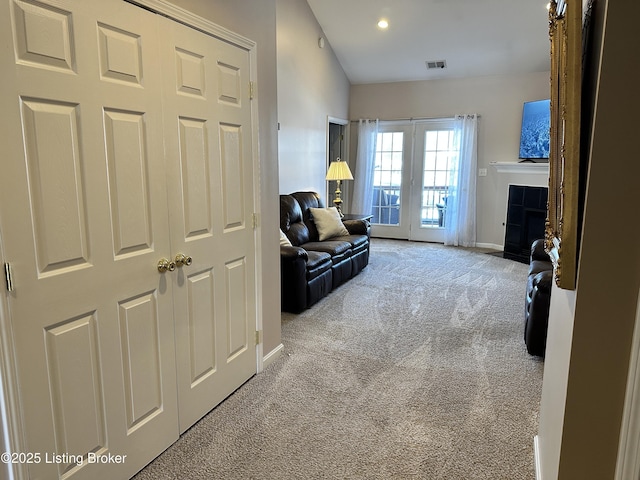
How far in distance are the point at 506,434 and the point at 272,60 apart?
101 inches

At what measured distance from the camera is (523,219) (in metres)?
6.05

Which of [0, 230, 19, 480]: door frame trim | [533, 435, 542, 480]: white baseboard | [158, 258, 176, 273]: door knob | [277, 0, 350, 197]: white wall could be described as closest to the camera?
[0, 230, 19, 480]: door frame trim

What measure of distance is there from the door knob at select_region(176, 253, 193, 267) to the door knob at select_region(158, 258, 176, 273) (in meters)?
0.04

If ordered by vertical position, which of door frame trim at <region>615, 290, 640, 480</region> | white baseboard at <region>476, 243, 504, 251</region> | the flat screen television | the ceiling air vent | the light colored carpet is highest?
the ceiling air vent

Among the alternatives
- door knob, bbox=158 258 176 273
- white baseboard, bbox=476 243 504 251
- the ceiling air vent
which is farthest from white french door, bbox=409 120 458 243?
door knob, bbox=158 258 176 273

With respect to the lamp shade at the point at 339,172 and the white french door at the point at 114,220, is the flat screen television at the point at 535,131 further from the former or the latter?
the white french door at the point at 114,220

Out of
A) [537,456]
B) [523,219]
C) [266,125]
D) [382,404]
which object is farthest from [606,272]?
[523,219]

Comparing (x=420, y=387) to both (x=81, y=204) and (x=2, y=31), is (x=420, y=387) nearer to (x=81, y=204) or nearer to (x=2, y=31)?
(x=81, y=204)

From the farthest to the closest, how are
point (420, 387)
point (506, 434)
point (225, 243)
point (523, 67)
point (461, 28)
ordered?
point (523, 67)
point (461, 28)
point (420, 387)
point (225, 243)
point (506, 434)

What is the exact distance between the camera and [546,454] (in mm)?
1673

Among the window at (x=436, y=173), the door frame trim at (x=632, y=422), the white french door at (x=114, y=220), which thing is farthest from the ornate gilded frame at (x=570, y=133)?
the window at (x=436, y=173)

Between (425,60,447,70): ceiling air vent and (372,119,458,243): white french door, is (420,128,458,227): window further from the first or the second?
(425,60,447,70): ceiling air vent

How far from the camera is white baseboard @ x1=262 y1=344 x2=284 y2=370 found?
2.89m

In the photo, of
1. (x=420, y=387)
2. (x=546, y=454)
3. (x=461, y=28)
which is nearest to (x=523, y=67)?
(x=461, y=28)
